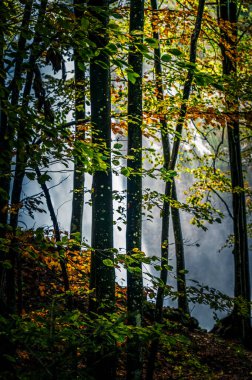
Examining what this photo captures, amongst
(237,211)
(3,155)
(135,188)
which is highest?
(237,211)

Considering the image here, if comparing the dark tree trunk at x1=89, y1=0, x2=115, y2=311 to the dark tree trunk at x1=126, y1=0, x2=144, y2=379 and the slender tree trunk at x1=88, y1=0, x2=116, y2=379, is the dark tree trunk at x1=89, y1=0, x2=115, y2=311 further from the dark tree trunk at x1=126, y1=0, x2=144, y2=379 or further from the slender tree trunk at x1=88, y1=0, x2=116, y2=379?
the dark tree trunk at x1=126, y1=0, x2=144, y2=379

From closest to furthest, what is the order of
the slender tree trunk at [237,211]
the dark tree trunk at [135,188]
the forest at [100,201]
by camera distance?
the forest at [100,201] < the dark tree trunk at [135,188] < the slender tree trunk at [237,211]

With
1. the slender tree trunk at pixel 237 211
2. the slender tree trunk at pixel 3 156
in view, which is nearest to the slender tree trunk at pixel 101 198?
the slender tree trunk at pixel 3 156

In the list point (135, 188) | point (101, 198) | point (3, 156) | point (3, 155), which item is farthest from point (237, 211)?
point (3, 155)

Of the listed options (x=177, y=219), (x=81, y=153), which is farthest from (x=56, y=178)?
(x=81, y=153)

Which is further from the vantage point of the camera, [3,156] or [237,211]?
[237,211]

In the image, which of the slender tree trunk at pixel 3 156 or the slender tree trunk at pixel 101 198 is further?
the slender tree trunk at pixel 101 198

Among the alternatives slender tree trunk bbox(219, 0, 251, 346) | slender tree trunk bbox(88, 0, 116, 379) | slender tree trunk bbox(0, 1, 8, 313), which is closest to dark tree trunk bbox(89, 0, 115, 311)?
slender tree trunk bbox(88, 0, 116, 379)

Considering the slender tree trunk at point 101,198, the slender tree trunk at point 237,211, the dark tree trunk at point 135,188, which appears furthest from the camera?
the slender tree trunk at point 237,211

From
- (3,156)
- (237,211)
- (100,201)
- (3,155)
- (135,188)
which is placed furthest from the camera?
(237,211)

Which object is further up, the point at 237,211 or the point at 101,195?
the point at 237,211

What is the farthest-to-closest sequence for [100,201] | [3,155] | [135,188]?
[135,188], [100,201], [3,155]

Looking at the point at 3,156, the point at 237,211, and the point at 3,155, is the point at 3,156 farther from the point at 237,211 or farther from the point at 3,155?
the point at 237,211

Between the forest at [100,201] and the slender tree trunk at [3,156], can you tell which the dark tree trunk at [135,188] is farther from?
the slender tree trunk at [3,156]
